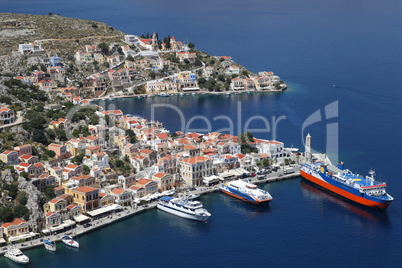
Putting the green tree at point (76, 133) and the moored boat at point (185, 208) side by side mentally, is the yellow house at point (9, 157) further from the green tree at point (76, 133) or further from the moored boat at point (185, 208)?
the moored boat at point (185, 208)

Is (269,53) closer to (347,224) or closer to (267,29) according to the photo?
(267,29)

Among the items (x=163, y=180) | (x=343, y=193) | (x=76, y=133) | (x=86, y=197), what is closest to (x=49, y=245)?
(x=86, y=197)

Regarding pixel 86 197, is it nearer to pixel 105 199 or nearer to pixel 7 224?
pixel 105 199

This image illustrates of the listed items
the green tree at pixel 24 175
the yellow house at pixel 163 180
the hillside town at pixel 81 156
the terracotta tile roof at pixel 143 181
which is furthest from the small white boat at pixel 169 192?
the green tree at pixel 24 175

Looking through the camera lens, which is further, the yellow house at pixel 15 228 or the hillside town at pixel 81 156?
the hillside town at pixel 81 156

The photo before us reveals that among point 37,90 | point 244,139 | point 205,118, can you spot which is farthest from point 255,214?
point 37,90

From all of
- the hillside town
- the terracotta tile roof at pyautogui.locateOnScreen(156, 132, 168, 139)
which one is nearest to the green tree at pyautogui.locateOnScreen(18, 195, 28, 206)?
the hillside town

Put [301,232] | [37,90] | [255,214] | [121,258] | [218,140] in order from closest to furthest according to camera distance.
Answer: [121,258] < [301,232] < [255,214] < [218,140] < [37,90]
